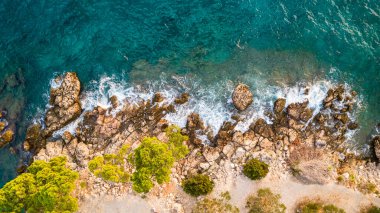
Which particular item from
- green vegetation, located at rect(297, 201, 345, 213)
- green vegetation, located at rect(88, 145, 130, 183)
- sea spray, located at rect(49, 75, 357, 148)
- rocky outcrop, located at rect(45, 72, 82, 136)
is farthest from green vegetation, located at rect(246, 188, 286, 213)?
rocky outcrop, located at rect(45, 72, 82, 136)

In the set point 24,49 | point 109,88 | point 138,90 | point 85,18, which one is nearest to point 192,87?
point 138,90

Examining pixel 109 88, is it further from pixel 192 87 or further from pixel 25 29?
pixel 25 29

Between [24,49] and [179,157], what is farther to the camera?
[24,49]

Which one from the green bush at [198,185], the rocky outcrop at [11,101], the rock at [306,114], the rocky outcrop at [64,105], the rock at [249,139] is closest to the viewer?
the green bush at [198,185]

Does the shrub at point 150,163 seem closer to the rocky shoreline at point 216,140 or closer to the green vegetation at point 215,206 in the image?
the rocky shoreline at point 216,140

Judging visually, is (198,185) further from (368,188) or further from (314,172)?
(368,188)

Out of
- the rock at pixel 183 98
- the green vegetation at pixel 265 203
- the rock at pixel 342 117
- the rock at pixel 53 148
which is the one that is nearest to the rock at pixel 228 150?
the green vegetation at pixel 265 203
